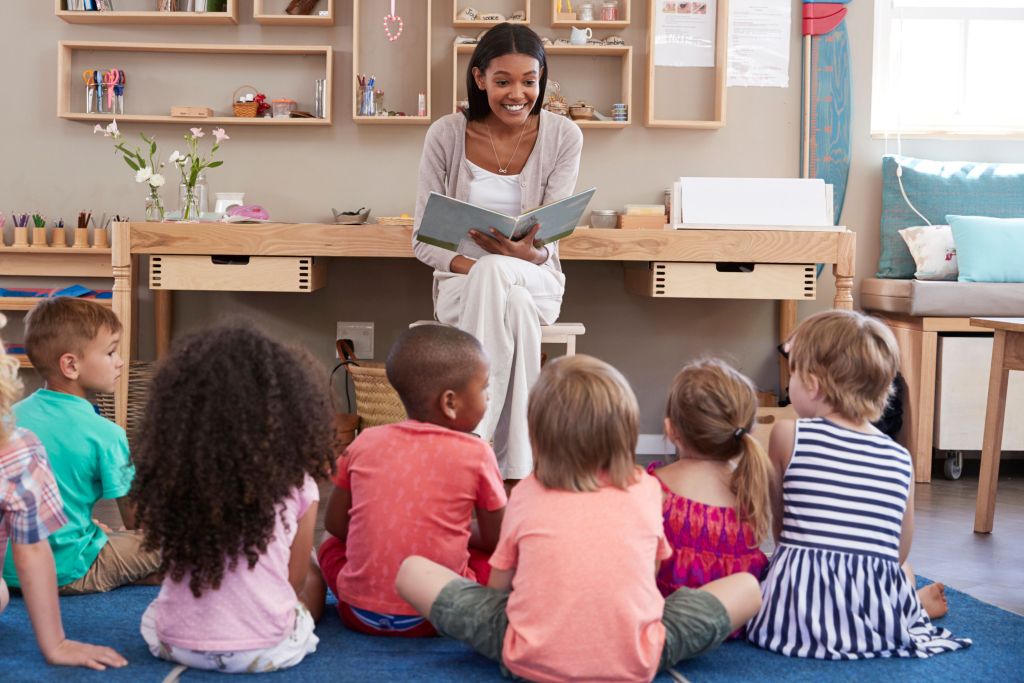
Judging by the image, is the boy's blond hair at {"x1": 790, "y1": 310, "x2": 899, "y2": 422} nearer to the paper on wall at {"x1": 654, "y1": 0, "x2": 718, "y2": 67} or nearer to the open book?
the open book

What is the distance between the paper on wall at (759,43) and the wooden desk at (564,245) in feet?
2.68

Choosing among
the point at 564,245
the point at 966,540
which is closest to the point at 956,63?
the point at 564,245

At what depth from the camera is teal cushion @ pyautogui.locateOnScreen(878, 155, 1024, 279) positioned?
3.57 meters

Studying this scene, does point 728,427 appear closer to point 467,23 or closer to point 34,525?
point 34,525

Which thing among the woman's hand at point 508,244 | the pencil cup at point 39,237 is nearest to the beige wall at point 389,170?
the pencil cup at point 39,237

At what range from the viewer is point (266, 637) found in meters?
1.43

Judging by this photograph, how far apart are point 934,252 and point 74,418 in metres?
2.81

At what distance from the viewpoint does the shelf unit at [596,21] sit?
3.53 meters

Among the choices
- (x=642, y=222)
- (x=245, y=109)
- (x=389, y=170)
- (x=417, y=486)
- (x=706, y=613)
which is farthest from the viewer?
(x=389, y=170)

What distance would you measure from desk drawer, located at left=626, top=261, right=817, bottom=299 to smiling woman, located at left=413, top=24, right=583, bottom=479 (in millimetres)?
443

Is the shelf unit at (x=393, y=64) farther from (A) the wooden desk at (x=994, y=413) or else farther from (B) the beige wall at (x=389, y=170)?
(A) the wooden desk at (x=994, y=413)

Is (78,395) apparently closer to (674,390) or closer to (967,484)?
(674,390)

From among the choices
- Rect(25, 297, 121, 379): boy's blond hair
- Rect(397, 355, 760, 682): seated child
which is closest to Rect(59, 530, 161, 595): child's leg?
Rect(25, 297, 121, 379): boy's blond hair

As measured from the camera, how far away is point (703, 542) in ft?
5.25
